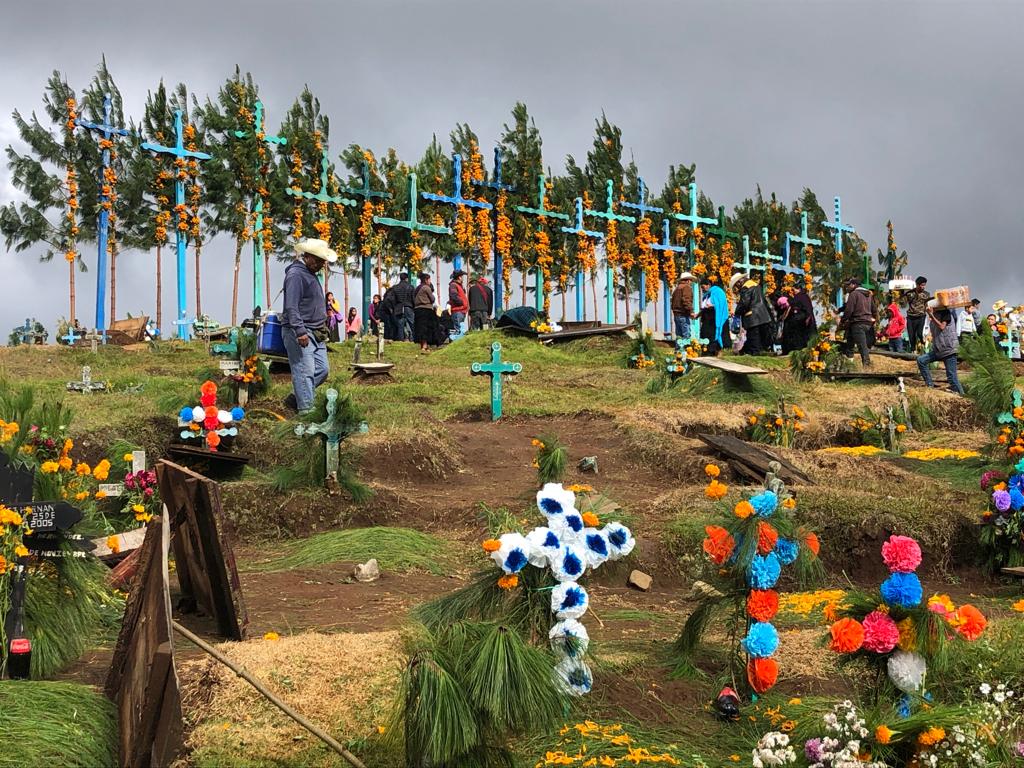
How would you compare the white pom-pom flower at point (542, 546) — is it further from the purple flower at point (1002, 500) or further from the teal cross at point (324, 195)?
the teal cross at point (324, 195)

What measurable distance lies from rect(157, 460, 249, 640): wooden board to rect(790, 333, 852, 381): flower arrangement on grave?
41.2ft

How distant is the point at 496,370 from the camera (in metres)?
12.9

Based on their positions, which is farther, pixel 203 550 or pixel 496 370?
pixel 496 370

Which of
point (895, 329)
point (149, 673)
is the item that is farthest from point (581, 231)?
point (149, 673)

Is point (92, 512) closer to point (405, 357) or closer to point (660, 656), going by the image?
point (660, 656)

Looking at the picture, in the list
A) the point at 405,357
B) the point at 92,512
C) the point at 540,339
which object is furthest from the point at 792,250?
the point at 92,512

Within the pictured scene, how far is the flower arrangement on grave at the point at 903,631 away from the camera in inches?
163

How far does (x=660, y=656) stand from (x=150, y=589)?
246 cm

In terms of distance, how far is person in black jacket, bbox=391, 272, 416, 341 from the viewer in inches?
882

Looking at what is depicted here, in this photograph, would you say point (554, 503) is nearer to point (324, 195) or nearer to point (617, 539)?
point (617, 539)

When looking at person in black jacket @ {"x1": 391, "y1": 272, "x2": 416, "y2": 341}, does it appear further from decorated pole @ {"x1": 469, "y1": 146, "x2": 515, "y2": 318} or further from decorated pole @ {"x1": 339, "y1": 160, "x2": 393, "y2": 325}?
decorated pole @ {"x1": 469, "y1": 146, "x2": 515, "y2": 318}

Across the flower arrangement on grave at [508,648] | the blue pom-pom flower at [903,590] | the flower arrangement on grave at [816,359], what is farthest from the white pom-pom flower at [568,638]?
the flower arrangement on grave at [816,359]

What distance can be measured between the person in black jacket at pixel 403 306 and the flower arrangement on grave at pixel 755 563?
17869mm

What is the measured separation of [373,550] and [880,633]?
4078 millimetres
